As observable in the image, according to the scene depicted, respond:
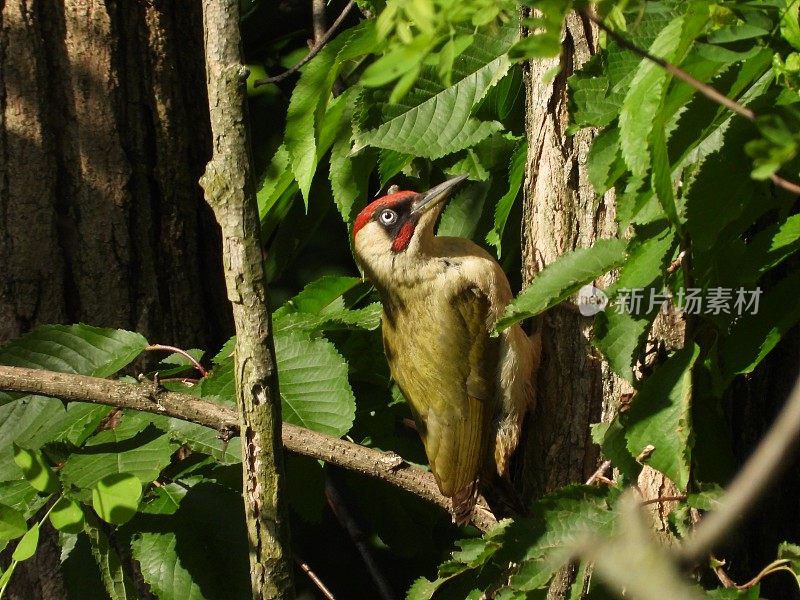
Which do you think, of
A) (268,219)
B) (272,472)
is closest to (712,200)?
(272,472)

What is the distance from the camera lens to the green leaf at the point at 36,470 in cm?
242

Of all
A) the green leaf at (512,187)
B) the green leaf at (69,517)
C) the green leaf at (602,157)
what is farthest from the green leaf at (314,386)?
the green leaf at (602,157)

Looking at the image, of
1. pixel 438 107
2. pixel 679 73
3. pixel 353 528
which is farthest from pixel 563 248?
pixel 353 528

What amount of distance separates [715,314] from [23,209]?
2.76 meters

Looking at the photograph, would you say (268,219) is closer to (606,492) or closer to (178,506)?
(178,506)

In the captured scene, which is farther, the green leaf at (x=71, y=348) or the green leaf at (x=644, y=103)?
the green leaf at (x=71, y=348)

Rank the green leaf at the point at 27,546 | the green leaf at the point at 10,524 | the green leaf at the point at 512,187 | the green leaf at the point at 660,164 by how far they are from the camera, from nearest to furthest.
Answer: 1. the green leaf at the point at 660,164
2. the green leaf at the point at 27,546
3. the green leaf at the point at 10,524
4. the green leaf at the point at 512,187

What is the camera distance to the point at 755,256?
80.9 inches

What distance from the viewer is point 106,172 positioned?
4000mm

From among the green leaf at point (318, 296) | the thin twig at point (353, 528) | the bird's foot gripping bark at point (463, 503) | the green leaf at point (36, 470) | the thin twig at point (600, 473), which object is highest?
the green leaf at point (318, 296)

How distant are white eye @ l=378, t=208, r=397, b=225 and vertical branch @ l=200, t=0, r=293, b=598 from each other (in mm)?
2037

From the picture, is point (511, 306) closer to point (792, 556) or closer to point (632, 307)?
point (632, 307)

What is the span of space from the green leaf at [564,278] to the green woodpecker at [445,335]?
126 cm

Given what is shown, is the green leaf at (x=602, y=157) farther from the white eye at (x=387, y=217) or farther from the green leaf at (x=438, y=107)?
the white eye at (x=387, y=217)
